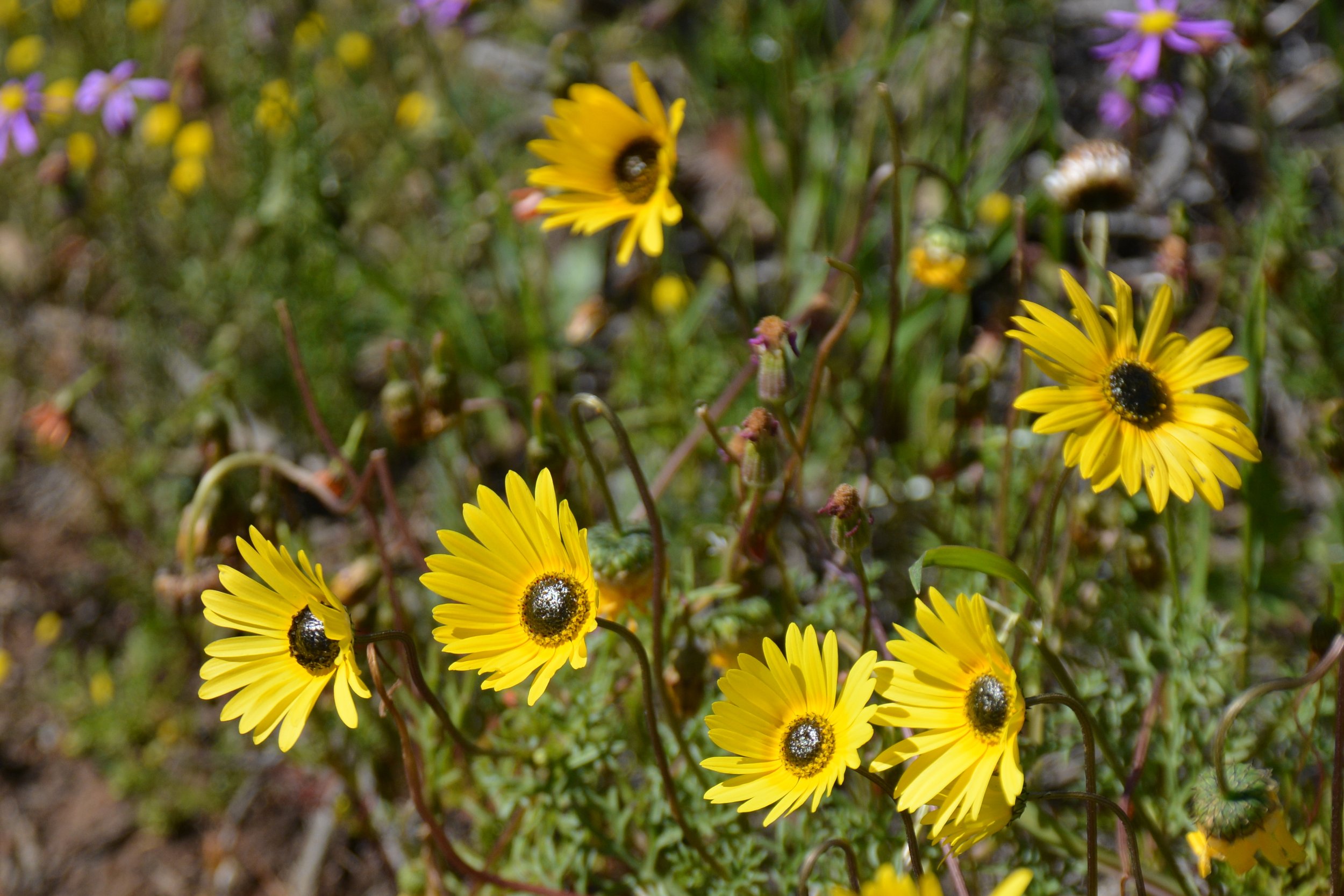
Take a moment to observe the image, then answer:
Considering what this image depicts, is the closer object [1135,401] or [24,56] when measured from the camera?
[1135,401]

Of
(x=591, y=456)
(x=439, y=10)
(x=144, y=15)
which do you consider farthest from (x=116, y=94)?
(x=591, y=456)

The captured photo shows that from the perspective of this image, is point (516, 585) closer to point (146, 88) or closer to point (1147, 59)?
point (1147, 59)

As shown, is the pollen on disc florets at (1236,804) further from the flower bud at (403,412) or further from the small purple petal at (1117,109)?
the small purple petal at (1117,109)

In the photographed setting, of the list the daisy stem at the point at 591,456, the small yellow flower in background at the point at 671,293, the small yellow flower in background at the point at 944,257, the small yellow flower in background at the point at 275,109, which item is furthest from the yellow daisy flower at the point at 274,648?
the small yellow flower in background at the point at 671,293

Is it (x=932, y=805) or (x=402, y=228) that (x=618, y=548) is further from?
(x=402, y=228)

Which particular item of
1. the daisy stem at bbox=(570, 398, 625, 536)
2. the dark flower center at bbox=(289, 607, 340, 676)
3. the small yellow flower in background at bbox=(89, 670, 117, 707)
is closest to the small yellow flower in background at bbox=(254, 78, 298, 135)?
the daisy stem at bbox=(570, 398, 625, 536)

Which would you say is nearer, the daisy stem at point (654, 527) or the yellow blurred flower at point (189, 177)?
the daisy stem at point (654, 527)

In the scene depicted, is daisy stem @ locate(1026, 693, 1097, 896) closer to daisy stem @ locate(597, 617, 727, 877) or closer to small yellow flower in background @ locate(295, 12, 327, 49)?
daisy stem @ locate(597, 617, 727, 877)
